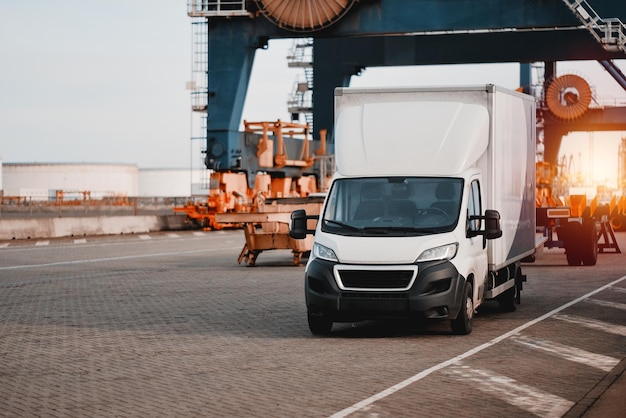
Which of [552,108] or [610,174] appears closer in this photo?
[552,108]

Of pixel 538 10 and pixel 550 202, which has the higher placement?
pixel 538 10

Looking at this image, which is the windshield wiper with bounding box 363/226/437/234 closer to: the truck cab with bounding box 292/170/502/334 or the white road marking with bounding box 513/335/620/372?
the truck cab with bounding box 292/170/502/334

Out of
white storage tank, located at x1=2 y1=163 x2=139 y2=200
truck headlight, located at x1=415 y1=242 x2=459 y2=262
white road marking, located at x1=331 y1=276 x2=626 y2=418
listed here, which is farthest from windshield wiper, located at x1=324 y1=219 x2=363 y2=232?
white storage tank, located at x1=2 y1=163 x2=139 y2=200

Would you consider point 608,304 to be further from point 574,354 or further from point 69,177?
point 69,177

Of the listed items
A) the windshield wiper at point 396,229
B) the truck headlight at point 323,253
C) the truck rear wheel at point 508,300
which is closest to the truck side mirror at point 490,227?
the windshield wiper at point 396,229

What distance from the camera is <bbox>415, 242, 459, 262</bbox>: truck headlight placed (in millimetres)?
12570

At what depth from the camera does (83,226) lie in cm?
4144

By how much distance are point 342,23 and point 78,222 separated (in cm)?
1182

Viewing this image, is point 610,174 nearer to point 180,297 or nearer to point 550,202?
point 550,202

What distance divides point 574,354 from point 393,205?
297 cm

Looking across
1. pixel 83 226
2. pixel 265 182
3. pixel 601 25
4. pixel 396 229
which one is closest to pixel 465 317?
pixel 396 229

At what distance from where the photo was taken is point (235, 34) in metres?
43.8

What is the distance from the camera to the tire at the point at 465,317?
1284 centimetres

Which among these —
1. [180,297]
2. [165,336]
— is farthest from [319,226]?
[180,297]
